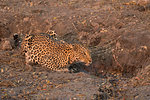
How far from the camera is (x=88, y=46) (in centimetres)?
832

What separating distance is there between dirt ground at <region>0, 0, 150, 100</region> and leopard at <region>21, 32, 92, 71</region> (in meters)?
0.27

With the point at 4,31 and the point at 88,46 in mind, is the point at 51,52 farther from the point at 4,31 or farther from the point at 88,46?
the point at 4,31

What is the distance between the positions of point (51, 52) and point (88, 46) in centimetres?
160

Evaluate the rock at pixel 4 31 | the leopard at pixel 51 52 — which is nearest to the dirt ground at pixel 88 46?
the rock at pixel 4 31

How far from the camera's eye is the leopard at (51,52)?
22.4 ft

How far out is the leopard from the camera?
22.4 ft

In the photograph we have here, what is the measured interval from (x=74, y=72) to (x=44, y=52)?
3.28 ft

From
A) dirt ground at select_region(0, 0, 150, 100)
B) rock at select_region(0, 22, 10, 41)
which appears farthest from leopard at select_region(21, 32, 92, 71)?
rock at select_region(0, 22, 10, 41)

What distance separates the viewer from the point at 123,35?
7918 millimetres

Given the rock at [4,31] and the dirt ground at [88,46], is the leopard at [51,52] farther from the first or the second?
the rock at [4,31]

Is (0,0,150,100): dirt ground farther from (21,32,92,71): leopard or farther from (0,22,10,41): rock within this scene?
(21,32,92,71): leopard

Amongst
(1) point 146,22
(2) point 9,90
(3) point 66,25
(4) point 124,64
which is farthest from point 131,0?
(2) point 9,90

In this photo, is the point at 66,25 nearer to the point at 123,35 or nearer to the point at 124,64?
the point at 123,35

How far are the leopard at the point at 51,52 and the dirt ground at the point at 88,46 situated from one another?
0.89 feet
